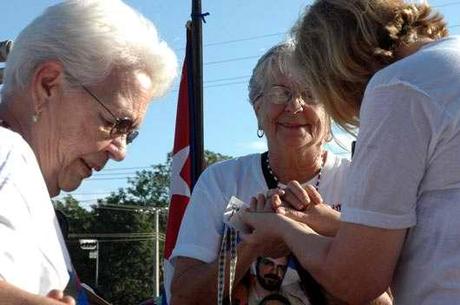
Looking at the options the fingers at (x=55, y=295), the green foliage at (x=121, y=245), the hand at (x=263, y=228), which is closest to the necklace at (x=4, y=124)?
the fingers at (x=55, y=295)

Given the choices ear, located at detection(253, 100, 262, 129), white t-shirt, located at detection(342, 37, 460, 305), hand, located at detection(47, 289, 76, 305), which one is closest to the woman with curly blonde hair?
white t-shirt, located at detection(342, 37, 460, 305)

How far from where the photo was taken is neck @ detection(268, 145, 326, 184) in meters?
3.04

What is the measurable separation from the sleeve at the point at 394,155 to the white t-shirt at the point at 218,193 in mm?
912

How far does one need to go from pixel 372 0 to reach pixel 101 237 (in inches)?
2245

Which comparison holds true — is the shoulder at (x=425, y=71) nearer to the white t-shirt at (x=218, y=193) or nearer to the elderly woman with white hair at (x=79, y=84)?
the elderly woman with white hair at (x=79, y=84)

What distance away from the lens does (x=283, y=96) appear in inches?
122

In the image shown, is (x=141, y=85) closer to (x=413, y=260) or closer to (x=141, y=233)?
(x=413, y=260)

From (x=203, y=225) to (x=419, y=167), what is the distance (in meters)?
1.07

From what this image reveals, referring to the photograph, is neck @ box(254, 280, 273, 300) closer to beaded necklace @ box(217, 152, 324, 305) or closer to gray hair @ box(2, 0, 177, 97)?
beaded necklace @ box(217, 152, 324, 305)

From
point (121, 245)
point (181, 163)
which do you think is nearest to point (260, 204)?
point (181, 163)

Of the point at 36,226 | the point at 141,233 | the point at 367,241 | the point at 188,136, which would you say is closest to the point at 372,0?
the point at 367,241

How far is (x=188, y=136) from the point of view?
5.21 metres

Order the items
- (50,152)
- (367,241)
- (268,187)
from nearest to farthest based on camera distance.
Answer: (367,241) < (50,152) < (268,187)

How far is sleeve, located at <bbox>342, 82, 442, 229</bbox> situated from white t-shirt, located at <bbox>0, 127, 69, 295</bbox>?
0.71m
